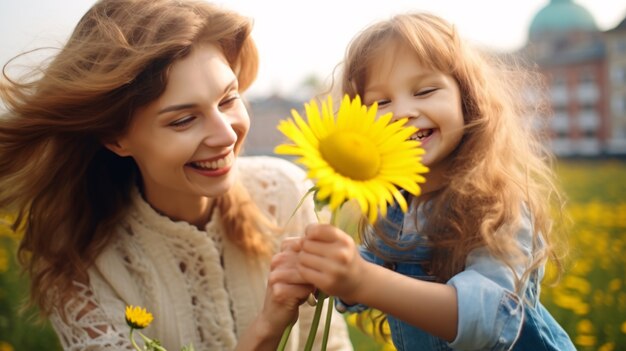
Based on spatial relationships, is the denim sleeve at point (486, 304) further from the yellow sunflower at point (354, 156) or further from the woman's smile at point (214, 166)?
the woman's smile at point (214, 166)

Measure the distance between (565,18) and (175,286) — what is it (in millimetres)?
40150

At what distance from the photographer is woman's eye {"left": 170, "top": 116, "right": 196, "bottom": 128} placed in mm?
1604

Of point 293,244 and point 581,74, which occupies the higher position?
point 293,244

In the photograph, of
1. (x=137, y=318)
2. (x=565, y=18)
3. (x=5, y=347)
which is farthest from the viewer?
(x=565, y=18)

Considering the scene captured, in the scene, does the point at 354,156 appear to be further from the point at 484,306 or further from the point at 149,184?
the point at 149,184

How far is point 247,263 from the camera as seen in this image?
210 centimetres

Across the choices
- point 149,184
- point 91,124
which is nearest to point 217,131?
point 91,124

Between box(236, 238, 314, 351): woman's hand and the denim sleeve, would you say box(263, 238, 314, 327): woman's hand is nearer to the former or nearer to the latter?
box(236, 238, 314, 351): woman's hand

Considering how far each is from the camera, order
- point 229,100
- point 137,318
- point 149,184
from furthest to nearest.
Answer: point 149,184, point 229,100, point 137,318

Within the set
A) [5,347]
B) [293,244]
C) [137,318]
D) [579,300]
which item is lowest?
[5,347]

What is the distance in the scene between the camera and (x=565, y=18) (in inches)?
1476

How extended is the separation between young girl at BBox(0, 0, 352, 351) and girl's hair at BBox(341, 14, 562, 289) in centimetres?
40

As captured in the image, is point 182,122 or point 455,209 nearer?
point 455,209

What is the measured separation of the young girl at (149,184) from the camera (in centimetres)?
161
